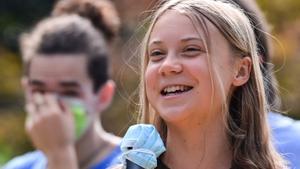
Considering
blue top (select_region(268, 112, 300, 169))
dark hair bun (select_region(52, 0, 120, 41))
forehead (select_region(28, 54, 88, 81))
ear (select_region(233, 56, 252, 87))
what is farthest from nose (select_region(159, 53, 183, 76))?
dark hair bun (select_region(52, 0, 120, 41))

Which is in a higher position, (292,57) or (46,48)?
(46,48)

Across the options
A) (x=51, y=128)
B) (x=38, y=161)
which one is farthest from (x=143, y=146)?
(x=38, y=161)

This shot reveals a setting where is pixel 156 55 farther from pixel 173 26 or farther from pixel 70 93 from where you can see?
pixel 70 93

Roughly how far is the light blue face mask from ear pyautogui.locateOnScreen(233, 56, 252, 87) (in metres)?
0.30

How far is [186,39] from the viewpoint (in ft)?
9.72

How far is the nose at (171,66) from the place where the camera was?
292 centimetres

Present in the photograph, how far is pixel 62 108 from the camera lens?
4734mm

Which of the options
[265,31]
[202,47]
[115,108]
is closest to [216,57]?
[202,47]

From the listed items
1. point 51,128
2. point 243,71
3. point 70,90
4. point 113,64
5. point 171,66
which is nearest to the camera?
point 171,66

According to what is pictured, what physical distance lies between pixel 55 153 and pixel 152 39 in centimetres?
161

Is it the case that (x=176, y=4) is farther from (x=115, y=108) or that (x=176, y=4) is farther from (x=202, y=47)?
(x=115, y=108)

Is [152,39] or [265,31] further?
[265,31]

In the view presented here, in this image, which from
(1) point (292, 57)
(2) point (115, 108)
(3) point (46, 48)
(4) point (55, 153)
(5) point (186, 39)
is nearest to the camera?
(5) point (186, 39)

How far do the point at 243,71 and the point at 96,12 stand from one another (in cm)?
228
